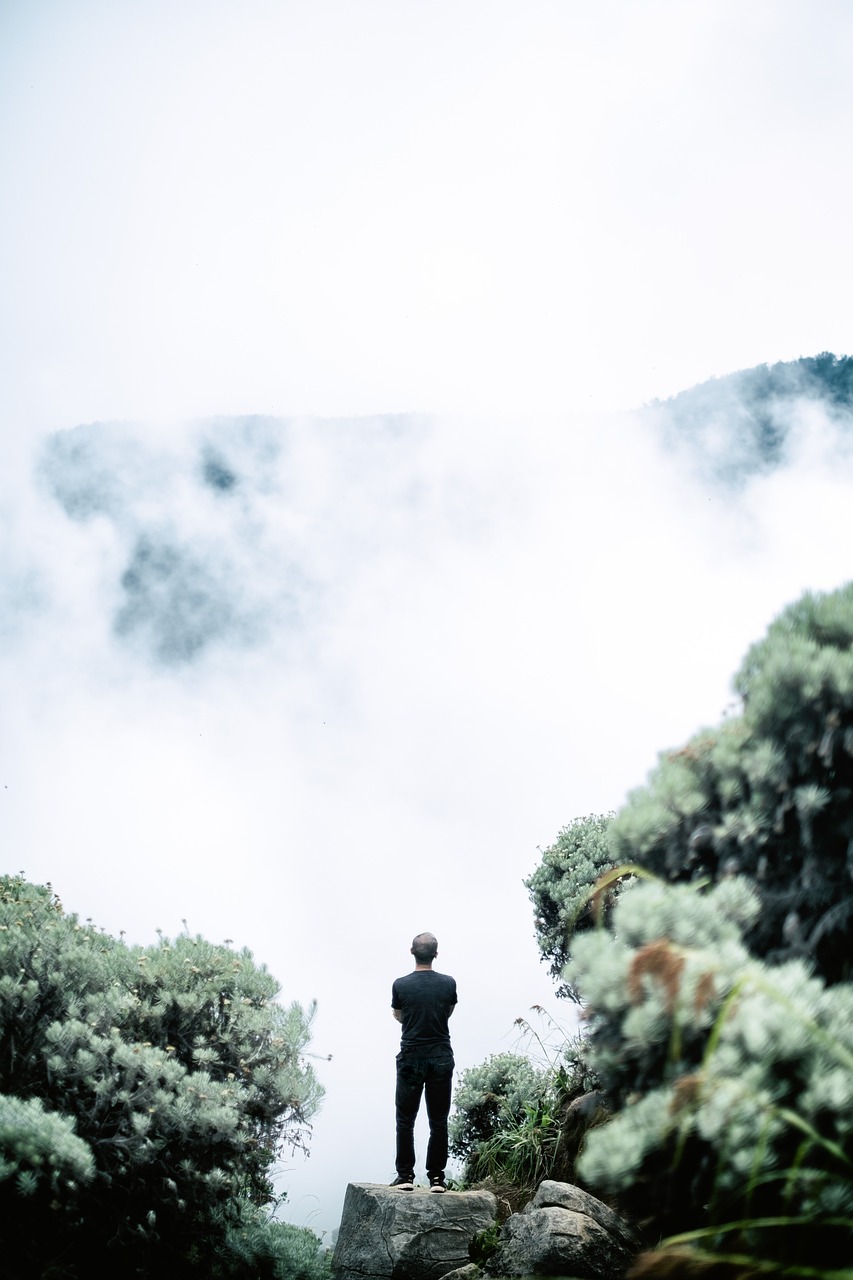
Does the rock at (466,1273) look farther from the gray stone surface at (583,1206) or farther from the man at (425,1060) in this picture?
the man at (425,1060)

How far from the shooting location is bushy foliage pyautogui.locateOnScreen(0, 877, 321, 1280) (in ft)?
21.0

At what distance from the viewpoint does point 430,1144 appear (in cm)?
865

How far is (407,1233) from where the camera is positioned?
7.82 metres

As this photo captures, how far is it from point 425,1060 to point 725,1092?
6.23 metres

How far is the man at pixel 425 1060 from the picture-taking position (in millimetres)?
8539

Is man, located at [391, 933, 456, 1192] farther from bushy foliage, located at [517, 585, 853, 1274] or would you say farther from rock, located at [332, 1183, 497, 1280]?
bushy foliage, located at [517, 585, 853, 1274]

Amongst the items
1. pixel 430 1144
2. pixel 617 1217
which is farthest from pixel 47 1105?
pixel 617 1217

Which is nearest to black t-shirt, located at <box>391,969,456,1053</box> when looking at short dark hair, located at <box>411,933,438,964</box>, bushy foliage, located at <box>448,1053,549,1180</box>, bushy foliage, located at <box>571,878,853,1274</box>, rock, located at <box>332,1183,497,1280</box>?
short dark hair, located at <box>411,933,438,964</box>

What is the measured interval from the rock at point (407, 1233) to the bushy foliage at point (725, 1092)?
5.45m

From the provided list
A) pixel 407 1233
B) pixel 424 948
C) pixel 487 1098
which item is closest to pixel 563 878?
pixel 487 1098

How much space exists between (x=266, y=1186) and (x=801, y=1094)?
697cm

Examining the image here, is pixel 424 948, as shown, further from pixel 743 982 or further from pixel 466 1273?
pixel 743 982

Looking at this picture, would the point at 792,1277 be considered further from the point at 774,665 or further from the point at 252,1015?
the point at 252,1015

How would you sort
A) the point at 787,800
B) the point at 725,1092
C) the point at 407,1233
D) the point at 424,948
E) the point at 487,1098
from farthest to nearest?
the point at 487,1098 → the point at 424,948 → the point at 407,1233 → the point at 787,800 → the point at 725,1092
